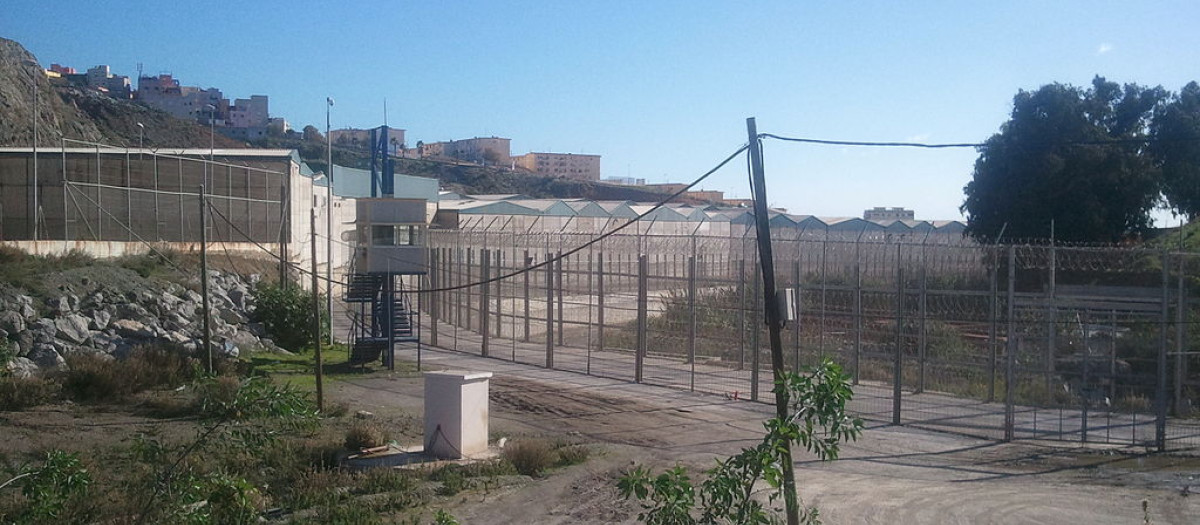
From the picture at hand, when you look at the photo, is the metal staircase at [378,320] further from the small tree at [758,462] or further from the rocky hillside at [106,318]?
the small tree at [758,462]

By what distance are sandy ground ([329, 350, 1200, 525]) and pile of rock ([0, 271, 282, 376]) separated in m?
6.42

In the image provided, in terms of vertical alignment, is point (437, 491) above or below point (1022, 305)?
below

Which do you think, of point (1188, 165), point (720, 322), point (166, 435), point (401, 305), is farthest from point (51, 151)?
point (1188, 165)

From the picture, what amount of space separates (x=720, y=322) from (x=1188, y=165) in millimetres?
18681

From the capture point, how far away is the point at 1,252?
76.6 feet

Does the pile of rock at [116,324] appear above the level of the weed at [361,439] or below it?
above

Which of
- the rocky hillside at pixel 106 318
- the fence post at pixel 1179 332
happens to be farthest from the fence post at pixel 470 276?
the fence post at pixel 1179 332

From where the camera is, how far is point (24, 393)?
16719mm

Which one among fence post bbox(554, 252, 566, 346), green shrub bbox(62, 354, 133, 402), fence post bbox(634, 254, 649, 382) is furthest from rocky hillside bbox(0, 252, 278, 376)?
fence post bbox(634, 254, 649, 382)

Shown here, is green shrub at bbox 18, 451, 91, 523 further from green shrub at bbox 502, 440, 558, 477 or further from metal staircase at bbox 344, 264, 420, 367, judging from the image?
metal staircase at bbox 344, 264, 420, 367

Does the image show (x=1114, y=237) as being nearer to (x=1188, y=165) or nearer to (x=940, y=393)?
(x=1188, y=165)

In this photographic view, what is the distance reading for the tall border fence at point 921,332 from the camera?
14.5m

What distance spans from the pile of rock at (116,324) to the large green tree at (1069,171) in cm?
2328

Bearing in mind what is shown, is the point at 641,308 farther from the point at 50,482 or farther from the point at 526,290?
the point at 50,482
